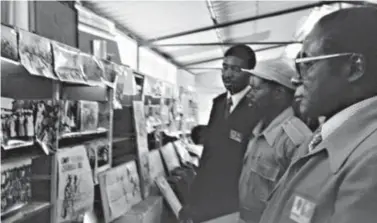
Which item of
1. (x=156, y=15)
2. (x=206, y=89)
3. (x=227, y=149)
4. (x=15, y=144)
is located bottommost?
(x=227, y=149)

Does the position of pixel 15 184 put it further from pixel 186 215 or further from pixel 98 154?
pixel 186 215

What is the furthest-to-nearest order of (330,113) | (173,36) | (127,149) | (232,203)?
(173,36) < (127,149) < (232,203) < (330,113)

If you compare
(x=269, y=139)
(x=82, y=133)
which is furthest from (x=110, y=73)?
(x=269, y=139)

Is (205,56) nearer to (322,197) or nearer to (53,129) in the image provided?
(53,129)

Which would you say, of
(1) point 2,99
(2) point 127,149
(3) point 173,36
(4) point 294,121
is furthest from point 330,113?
(3) point 173,36

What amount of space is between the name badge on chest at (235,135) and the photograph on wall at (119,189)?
1.07 metres

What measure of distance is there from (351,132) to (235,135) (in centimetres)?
179

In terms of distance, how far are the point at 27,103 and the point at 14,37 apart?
0.32m

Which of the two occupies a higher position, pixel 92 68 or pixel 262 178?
pixel 92 68

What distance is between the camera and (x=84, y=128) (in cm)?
292

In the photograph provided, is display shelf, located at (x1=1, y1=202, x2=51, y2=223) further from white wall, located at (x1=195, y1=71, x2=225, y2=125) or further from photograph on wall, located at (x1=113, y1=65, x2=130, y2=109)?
white wall, located at (x1=195, y1=71, x2=225, y2=125)

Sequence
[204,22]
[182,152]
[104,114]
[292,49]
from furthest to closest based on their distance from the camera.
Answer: [292,49] → [182,152] → [204,22] → [104,114]

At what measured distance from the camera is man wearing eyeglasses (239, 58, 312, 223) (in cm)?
206

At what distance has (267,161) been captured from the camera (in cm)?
212
